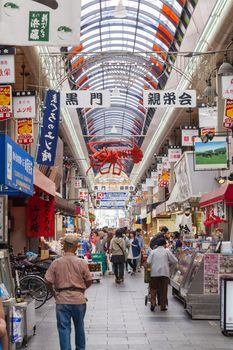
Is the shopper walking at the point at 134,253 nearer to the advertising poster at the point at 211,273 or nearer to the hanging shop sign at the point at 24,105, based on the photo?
the hanging shop sign at the point at 24,105

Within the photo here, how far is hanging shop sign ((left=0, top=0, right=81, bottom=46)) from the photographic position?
8.50 m

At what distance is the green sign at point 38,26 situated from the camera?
27.8ft

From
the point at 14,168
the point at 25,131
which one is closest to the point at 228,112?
the point at 25,131

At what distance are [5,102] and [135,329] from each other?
6423mm

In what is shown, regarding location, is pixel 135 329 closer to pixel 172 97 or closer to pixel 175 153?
pixel 172 97

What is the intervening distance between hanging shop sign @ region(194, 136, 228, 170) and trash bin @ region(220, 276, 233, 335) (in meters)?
7.94

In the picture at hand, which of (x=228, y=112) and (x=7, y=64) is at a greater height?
(x=7, y=64)

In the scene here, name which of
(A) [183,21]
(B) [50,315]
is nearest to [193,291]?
(B) [50,315]

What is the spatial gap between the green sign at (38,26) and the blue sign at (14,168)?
1.45m

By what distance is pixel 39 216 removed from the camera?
60.6ft

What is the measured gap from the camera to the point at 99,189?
6444 centimetres

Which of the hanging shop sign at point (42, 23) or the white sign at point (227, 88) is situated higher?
the white sign at point (227, 88)

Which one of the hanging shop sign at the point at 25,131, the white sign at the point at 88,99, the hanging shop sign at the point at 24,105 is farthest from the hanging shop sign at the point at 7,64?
the hanging shop sign at the point at 25,131

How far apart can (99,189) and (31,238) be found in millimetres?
44109
